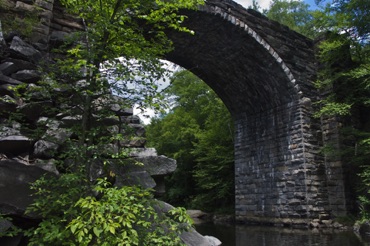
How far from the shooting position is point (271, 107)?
43.7 ft

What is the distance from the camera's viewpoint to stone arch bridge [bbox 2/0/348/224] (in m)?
11.2

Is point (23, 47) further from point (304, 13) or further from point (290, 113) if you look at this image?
point (304, 13)

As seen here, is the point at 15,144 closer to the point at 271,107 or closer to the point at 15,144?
the point at 15,144

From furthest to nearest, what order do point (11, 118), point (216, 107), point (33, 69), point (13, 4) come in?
point (216, 107), point (13, 4), point (33, 69), point (11, 118)

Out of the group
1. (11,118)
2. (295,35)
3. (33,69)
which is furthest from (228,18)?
(11,118)

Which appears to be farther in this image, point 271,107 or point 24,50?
point 271,107

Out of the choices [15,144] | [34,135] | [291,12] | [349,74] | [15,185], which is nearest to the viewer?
[34,135]

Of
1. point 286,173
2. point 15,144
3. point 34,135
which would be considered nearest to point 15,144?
point 15,144

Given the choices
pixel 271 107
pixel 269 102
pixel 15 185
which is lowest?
pixel 15 185

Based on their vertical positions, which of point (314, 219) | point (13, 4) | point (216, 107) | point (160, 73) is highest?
point (216, 107)

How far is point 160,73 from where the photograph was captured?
348cm

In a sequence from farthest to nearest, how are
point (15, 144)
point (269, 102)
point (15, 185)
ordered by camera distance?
→ 1. point (269, 102)
2. point (15, 144)
3. point (15, 185)

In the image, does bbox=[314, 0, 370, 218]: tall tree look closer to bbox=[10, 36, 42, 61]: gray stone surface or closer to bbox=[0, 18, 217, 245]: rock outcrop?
bbox=[0, 18, 217, 245]: rock outcrop

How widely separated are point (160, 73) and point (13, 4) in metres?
3.32
